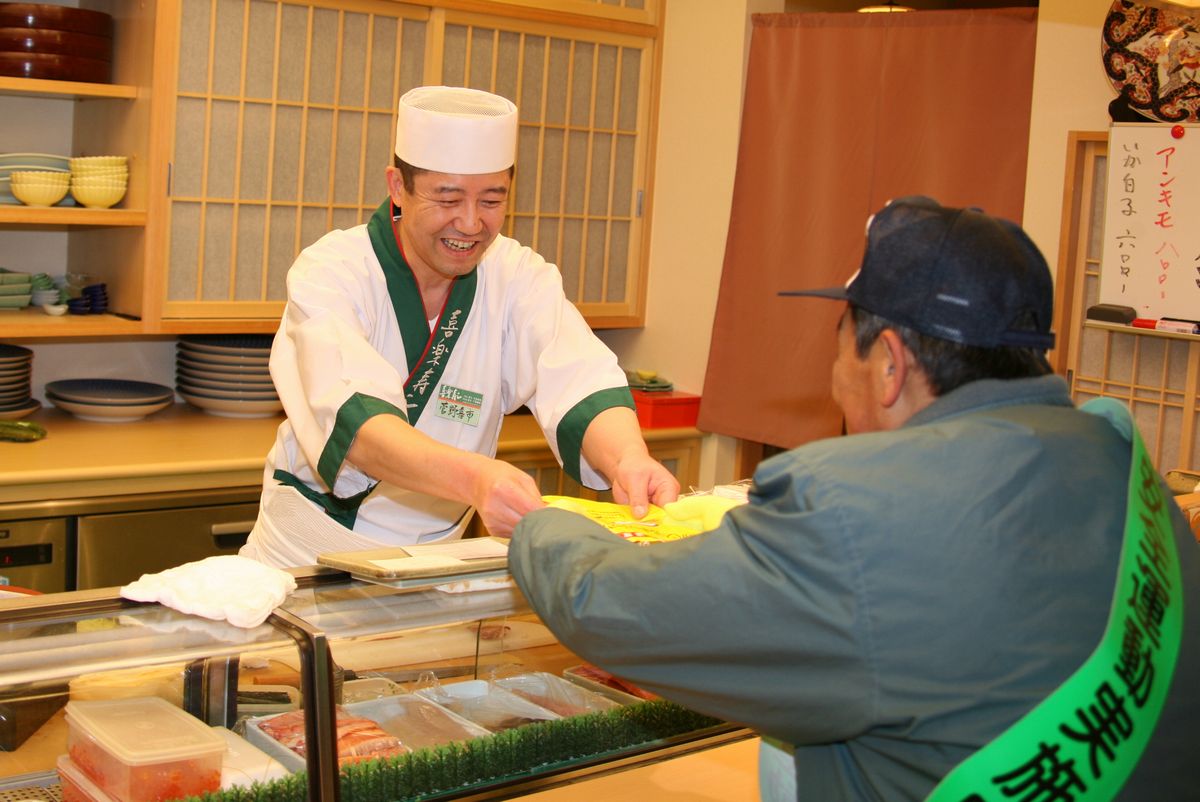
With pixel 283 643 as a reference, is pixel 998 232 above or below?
above

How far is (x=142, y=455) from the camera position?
3.49 m

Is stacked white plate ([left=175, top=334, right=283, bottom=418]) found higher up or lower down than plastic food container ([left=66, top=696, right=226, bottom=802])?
higher up

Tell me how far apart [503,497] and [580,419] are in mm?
608

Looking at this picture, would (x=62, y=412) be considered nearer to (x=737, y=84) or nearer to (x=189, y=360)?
(x=189, y=360)

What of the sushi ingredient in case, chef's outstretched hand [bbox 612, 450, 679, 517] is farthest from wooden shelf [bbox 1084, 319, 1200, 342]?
the sushi ingredient in case

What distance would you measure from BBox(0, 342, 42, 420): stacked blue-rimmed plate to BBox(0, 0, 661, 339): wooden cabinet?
13cm

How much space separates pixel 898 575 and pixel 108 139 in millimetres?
3452

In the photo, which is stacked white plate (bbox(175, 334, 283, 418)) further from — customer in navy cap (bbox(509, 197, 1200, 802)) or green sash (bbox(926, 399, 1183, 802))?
green sash (bbox(926, 399, 1183, 802))

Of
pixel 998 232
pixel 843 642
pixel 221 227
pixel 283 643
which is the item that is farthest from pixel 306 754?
pixel 221 227

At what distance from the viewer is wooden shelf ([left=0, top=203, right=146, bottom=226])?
11.6 feet

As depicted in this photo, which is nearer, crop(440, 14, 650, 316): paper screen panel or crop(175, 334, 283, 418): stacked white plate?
crop(175, 334, 283, 418): stacked white plate

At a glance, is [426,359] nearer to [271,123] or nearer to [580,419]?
[580,419]

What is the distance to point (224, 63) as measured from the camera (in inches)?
148

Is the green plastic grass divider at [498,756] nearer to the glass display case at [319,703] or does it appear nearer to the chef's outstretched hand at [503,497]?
the glass display case at [319,703]
